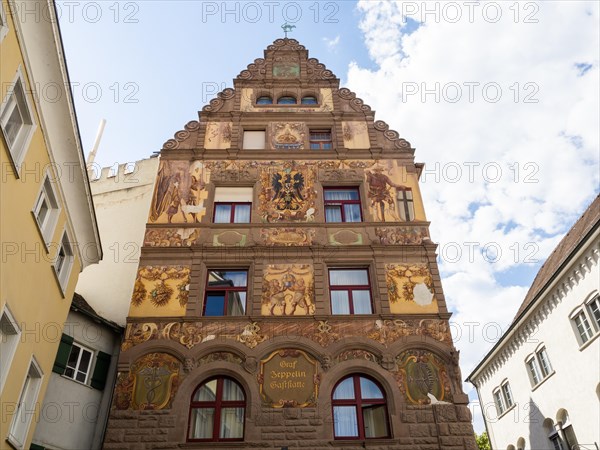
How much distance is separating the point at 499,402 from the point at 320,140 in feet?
55.8

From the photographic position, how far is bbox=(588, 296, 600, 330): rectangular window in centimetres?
1661

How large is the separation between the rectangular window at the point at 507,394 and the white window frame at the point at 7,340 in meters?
22.2

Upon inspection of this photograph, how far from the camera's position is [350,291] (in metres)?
14.3

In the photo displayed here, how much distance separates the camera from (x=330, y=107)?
62.3 ft

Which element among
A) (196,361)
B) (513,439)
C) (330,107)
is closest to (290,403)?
(196,361)

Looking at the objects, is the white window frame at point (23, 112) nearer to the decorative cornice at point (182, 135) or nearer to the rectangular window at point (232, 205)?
the rectangular window at point (232, 205)

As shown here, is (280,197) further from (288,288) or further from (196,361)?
(196,361)

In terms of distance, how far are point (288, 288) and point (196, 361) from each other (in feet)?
10.2

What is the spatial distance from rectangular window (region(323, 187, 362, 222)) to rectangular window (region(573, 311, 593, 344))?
879cm

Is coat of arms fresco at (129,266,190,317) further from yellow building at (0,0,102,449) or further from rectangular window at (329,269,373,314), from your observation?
rectangular window at (329,269,373,314)

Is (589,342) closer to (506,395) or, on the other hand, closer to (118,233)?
(506,395)

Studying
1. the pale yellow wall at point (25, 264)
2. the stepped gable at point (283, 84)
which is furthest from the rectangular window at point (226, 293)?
the stepped gable at point (283, 84)

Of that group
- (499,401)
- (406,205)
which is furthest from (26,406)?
(499,401)

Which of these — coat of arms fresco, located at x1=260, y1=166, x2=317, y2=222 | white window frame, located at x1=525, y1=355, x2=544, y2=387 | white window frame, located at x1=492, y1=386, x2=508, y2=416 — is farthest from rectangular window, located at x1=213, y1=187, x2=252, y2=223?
white window frame, located at x1=492, y1=386, x2=508, y2=416
